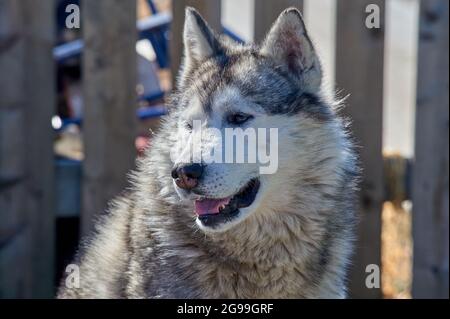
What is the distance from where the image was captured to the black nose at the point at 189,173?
3.07 meters

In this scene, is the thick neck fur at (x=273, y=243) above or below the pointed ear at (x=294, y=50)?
below

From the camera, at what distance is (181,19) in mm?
4422

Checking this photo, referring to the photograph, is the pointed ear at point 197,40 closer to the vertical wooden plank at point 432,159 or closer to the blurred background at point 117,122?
the blurred background at point 117,122

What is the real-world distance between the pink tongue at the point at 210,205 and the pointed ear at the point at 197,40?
0.79 m

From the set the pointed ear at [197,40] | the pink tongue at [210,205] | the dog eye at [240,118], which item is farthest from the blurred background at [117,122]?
the pink tongue at [210,205]

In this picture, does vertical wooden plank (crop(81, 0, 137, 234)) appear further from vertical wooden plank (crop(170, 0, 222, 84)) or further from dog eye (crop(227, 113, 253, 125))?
dog eye (crop(227, 113, 253, 125))

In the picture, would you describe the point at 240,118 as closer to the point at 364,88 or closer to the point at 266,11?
the point at 266,11

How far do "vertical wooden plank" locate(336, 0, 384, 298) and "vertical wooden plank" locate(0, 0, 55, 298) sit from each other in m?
1.68

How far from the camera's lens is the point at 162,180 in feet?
11.7
